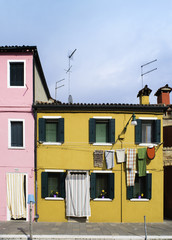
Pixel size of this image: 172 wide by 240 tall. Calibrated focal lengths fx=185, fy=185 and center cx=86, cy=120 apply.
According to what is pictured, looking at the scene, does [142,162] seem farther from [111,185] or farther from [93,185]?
[93,185]

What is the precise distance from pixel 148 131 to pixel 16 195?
903cm

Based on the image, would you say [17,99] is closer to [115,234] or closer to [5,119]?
[5,119]

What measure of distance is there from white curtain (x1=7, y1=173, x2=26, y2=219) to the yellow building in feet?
3.04

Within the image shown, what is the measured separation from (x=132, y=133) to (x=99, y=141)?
211 centimetres

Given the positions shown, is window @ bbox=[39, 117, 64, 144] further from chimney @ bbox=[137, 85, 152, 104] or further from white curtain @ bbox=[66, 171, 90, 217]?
chimney @ bbox=[137, 85, 152, 104]

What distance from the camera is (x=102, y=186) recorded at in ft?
37.6

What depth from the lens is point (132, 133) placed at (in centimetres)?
1145

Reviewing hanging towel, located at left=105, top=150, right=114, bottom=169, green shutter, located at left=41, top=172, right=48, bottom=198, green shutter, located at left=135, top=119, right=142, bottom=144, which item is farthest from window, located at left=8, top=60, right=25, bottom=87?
green shutter, located at left=135, top=119, right=142, bottom=144

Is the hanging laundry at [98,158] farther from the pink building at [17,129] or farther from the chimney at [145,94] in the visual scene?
the chimney at [145,94]

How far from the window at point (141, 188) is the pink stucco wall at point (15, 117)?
5956 mm

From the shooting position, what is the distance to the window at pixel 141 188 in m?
11.1

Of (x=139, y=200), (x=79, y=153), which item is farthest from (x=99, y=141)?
(x=139, y=200)

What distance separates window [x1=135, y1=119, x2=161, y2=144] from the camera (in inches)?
450

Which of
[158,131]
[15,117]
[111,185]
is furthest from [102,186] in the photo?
[15,117]
